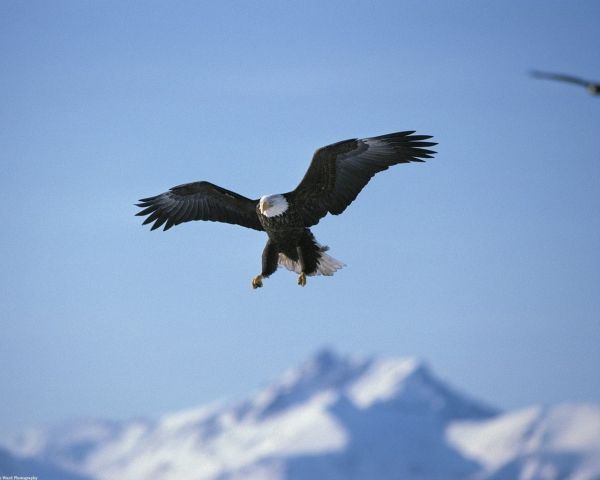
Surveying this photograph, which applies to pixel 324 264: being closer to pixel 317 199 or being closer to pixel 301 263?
pixel 301 263

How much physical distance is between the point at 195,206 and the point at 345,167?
1.90m

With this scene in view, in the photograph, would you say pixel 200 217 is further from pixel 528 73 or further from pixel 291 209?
pixel 528 73

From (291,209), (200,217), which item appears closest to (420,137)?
(291,209)

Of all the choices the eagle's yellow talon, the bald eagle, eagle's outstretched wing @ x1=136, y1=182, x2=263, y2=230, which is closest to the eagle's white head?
the bald eagle

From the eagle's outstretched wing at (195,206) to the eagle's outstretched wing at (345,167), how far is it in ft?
3.07

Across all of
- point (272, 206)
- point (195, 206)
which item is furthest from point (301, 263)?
point (195, 206)

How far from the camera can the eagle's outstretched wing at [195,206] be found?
11922mm

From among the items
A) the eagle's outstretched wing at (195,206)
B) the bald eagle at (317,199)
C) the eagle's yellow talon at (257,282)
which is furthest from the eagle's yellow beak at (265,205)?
the eagle's outstretched wing at (195,206)

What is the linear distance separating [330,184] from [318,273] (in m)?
0.88

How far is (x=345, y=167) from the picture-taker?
11250 millimetres

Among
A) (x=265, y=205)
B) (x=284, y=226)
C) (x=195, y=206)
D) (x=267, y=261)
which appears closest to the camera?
(x=265, y=205)

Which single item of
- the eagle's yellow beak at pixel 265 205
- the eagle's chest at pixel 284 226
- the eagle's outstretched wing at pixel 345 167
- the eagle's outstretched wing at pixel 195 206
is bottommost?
the eagle's chest at pixel 284 226

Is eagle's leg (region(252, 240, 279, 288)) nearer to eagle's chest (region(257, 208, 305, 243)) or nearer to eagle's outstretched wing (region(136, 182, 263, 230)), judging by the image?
eagle's chest (region(257, 208, 305, 243))

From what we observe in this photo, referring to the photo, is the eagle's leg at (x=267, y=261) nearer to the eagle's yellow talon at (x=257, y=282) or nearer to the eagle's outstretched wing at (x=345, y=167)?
Answer: the eagle's yellow talon at (x=257, y=282)
